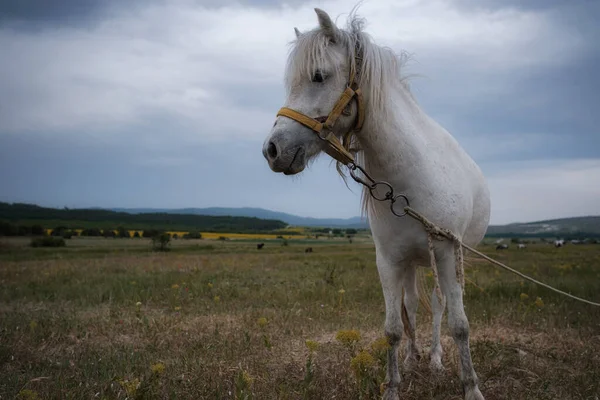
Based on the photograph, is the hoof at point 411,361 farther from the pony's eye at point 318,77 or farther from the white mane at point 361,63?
the pony's eye at point 318,77

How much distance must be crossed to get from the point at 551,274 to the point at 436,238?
41.5 ft

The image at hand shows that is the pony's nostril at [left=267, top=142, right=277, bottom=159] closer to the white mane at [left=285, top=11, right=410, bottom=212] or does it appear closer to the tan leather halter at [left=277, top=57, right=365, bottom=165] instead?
the tan leather halter at [left=277, top=57, right=365, bottom=165]

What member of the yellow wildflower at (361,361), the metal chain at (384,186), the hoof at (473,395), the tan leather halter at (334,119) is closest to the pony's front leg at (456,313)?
the hoof at (473,395)

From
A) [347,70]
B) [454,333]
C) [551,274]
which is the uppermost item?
[347,70]

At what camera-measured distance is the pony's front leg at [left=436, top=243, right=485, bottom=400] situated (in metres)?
3.34

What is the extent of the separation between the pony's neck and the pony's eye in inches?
17.8

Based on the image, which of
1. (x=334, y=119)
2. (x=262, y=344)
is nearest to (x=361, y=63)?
(x=334, y=119)

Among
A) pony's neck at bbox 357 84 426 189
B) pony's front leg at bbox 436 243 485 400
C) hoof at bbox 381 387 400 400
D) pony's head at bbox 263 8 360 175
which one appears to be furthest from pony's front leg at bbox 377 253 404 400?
pony's head at bbox 263 8 360 175

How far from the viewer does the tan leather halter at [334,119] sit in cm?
283

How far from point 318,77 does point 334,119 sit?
325 millimetres

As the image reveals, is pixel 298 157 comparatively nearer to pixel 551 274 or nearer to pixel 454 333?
pixel 454 333

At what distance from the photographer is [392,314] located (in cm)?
362

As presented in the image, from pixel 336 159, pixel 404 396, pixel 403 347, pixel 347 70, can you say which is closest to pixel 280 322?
pixel 403 347

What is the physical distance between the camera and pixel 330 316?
686cm
